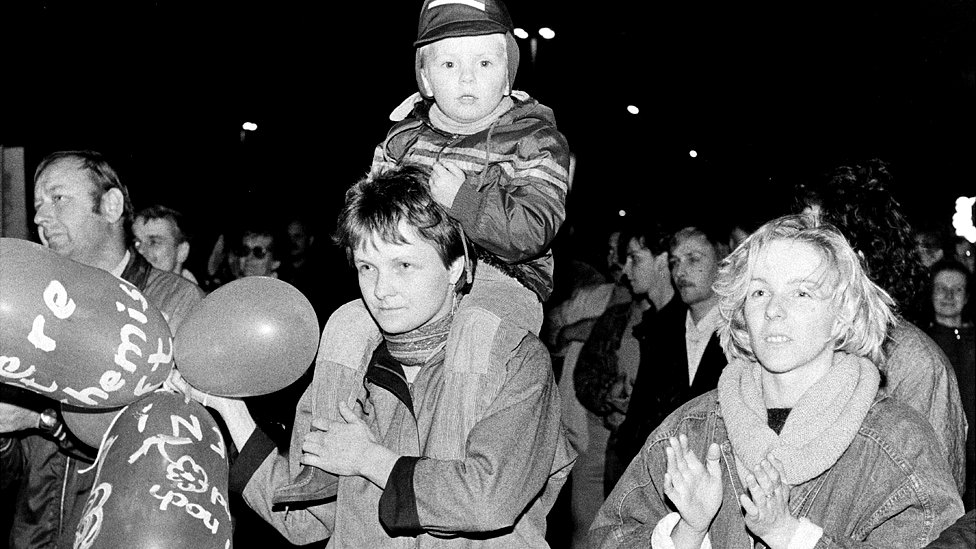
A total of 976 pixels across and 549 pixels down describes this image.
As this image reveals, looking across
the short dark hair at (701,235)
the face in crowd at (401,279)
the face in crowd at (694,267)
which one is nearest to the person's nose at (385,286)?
the face in crowd at (401,279)

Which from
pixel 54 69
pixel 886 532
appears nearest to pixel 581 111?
pixel 54 69

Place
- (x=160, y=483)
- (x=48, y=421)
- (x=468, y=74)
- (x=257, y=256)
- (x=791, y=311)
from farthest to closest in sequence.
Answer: (x=257, y=256) < (x=48, y=421) < (x=468, y=74) < (x=160, y=483) < (x=791, y=311)

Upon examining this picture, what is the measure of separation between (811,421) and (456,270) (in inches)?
34.3

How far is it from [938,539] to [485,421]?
93 centimetres

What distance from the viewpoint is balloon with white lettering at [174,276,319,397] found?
2.70m

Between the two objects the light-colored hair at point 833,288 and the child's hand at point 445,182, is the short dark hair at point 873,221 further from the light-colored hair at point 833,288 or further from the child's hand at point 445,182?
the child's hand at point 445,182

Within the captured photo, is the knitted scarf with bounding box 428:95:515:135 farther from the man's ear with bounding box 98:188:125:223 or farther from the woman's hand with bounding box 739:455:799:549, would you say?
the man's ear with bounding box 98:188:125:223

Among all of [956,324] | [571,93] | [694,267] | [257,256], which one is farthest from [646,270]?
[571,93]

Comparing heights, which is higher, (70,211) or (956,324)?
(70,211)

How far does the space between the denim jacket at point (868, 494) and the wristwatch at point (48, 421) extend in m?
1.84

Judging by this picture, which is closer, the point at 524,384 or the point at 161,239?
the point at 524,384

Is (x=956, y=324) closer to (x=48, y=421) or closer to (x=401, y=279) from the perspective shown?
(x=401, y=279)

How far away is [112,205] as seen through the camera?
3.71m

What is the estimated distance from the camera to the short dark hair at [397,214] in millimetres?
2545
